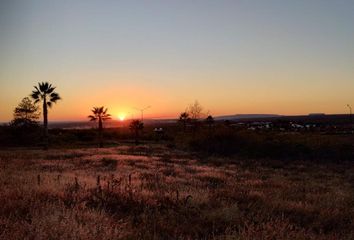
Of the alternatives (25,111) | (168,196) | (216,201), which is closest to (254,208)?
(216,201)

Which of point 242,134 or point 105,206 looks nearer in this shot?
point 105,206

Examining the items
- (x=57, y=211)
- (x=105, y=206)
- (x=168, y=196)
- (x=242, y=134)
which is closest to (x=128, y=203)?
(x=105, y=206)

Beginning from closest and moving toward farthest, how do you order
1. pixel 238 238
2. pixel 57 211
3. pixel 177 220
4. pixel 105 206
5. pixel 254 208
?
pixel 238 238 < pixel 57 211 < pixel 177 220 < pixel 105 206 < pixel 254 208

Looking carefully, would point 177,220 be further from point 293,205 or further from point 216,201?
point 293,205

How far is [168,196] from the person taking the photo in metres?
11.9

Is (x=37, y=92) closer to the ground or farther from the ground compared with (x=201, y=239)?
farther from the ground

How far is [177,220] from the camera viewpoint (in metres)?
9.27

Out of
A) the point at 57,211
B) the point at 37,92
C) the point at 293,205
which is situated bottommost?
the point at 293,205

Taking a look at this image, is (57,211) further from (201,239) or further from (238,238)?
(238,238)

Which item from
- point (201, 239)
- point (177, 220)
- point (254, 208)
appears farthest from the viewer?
point (254, 208)

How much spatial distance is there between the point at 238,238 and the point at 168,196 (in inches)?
191

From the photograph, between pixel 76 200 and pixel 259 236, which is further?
pixel 76 200

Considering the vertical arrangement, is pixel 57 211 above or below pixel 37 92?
below

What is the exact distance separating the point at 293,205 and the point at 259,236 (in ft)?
16.0
